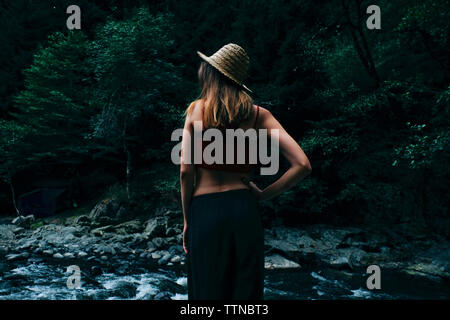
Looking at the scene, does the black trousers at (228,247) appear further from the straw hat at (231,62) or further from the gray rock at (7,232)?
the gray rock at (7,232)

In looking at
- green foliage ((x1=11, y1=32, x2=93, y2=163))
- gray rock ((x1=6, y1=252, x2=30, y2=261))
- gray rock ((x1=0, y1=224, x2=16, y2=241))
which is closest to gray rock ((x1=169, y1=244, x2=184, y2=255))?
gray rock ((x1=6, y1=252, x2=30, y2=261))

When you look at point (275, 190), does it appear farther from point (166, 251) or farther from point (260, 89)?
point (260, 89)

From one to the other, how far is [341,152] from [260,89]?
3.86 meters

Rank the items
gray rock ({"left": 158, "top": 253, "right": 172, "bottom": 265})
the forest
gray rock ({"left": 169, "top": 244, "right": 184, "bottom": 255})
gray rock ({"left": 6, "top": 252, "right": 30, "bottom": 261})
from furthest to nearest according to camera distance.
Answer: the forest, gray rock ({"left": 169, "top": 244, "right": 184, "bottom": 255}), gray rock ({"left": 158, "top": 253, "right": 172, "bottom": 265}), gray rock ({"left": 6, "top": 252, "right": 30, "bottom": 261})

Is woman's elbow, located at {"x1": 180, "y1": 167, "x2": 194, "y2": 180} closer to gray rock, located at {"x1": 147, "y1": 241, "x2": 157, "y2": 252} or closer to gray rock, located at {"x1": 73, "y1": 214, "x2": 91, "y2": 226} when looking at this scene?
gray rock, located at {"x1": 147, "y1": 241, "x2": 157, "y2": 252}

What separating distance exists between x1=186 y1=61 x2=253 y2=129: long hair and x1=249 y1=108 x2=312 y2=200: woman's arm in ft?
0.41

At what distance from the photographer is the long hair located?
189 centimetres

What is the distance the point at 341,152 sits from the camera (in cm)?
1291

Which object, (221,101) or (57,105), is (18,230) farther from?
(221,101)

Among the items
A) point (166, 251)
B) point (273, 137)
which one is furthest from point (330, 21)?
point (273, 137)

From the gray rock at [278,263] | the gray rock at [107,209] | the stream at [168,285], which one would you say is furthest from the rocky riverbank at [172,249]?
the gray rock at [107,209]

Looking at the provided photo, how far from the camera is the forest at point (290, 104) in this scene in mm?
12029

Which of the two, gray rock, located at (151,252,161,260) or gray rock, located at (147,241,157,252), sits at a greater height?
gray rock, located at (147,241,157,252)
